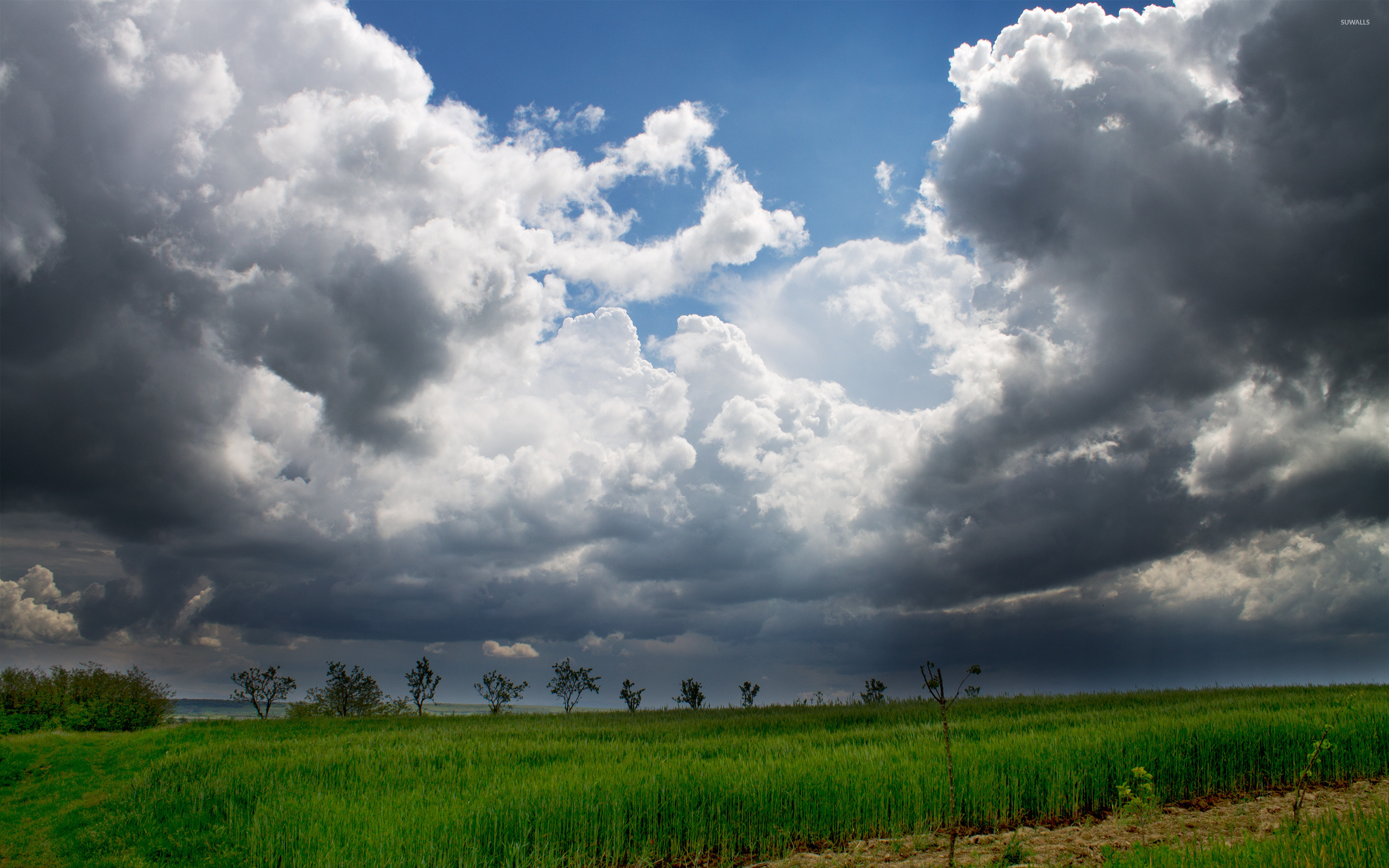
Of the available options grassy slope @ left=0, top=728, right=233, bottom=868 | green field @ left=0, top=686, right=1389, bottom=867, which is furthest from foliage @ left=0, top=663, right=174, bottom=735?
green field @ left=0, top=686, right=1389, bottom=867

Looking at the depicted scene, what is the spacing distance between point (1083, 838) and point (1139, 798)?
129 cm

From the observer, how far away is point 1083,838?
898 centimetres

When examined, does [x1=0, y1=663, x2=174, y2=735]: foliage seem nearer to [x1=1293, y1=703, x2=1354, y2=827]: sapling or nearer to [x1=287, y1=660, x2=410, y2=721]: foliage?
[x1=287, y1=660, x2=410, y2=721]: foliage

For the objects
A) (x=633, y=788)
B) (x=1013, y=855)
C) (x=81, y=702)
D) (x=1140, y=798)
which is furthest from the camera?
(x=81, y=702)

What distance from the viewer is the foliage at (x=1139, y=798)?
8891mm

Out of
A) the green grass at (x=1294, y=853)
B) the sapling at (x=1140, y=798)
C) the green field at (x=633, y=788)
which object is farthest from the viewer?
the green field at (x=633, y=788)

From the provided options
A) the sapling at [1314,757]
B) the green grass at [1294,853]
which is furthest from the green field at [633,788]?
the green grass at [1294,853]

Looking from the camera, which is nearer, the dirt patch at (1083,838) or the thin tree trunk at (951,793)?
the thin tree trunk at (951,793)

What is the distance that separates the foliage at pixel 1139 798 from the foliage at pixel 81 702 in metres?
56.1

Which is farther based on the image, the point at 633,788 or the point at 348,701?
the point at 348,701

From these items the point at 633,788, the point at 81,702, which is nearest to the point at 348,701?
the point at 81,702

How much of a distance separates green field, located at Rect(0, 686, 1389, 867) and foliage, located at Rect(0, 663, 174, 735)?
29.9 meters

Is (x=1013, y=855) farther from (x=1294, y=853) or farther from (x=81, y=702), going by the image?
(x=81, y=702)

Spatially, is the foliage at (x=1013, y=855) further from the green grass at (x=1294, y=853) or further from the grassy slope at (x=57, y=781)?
the grassy slope at (x=57, y=781)
